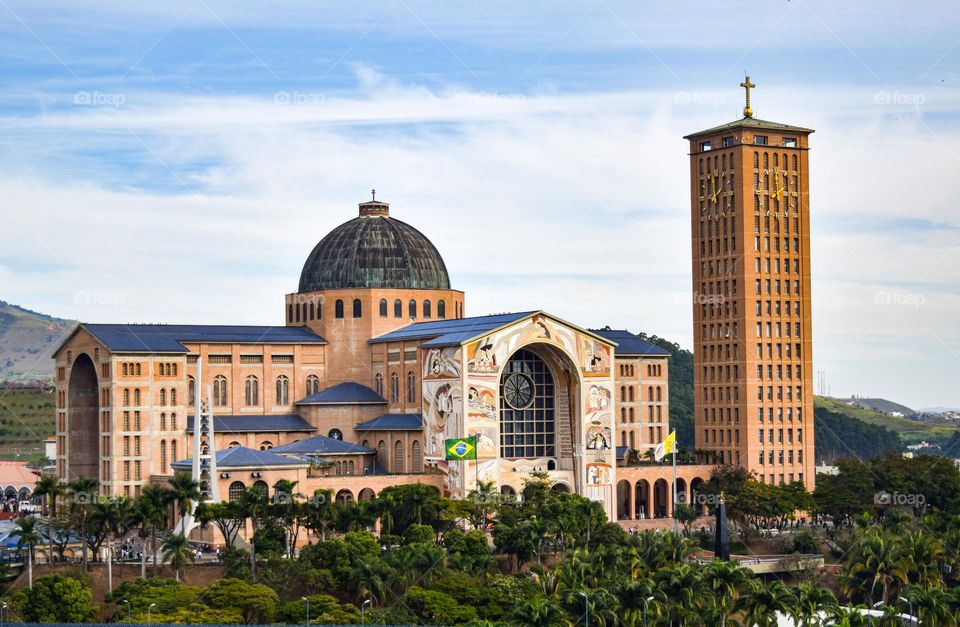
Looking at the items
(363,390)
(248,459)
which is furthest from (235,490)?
(363,390)

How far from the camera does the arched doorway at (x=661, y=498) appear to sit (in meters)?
119

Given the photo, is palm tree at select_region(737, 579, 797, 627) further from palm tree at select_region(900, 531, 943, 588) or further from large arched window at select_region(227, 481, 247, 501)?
large arched window at select_region(227, 481, 247, 501)

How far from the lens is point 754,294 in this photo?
387 ft

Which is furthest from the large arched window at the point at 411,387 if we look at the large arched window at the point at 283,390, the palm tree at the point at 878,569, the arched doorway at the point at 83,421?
the palm tree at the point at 878,569

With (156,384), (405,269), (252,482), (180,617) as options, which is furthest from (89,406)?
(180,617)

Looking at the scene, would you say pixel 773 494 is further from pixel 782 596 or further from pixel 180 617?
pixel 180 617

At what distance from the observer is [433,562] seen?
84000 mm

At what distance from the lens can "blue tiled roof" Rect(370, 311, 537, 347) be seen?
10706cm

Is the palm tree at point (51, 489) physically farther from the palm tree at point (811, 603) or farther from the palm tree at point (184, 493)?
the palm tree at point (811, 603)

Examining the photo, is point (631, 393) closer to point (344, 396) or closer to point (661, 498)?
point (661, 498)

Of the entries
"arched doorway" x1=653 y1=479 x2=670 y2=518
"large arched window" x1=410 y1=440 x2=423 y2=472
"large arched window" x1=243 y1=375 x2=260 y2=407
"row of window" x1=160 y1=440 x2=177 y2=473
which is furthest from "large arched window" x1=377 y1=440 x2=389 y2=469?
"arched doorway" x1=653 y1=479 x2=670 y2=518

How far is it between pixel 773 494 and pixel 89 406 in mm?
48046

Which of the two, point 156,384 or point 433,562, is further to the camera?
point 156,384

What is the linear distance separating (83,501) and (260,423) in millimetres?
23271
